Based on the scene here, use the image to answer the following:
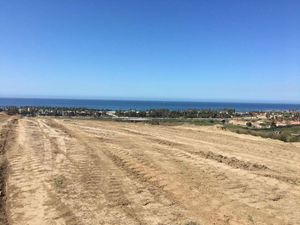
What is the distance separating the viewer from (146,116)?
51.8 meters

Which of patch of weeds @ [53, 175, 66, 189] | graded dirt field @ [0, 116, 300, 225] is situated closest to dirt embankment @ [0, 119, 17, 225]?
graded dirt field @ [0, 116, 300, 225]

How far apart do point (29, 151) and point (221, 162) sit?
6.01 metres

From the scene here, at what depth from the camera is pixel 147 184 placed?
10375mm

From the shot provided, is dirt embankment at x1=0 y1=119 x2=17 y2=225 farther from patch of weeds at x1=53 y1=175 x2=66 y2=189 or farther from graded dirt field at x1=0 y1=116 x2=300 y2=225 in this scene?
patch of weeds at x1=53 y1=175 x2=66 y2=189

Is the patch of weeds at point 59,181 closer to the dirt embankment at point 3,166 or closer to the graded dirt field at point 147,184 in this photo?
the graded dirt field at point 147,184

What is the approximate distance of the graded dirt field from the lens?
786cm

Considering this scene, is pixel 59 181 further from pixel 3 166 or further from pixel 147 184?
pixel 3 166

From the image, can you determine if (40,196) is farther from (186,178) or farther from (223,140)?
(223,140)

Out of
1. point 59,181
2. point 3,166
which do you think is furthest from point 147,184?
point 3,166

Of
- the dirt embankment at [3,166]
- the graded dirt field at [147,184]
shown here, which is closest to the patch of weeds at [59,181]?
the graded dirt field at [147,184]

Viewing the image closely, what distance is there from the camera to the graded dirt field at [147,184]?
25.8 ft

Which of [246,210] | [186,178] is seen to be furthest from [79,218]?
[186,178]

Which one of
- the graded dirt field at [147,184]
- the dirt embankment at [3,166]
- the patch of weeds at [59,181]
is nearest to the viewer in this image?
the dirt embankment at [3,166]

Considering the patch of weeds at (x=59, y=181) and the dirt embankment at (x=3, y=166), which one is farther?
the patch of weeds at (x=59, y=181)
